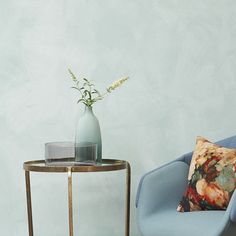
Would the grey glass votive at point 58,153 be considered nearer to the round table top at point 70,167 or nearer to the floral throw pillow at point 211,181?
Answer: the round table top at point 70,167

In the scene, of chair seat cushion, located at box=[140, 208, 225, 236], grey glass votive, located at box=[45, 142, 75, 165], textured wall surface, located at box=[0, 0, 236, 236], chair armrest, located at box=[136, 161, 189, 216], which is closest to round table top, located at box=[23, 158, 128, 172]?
grey glass votive, located at box=[45, 142, 75, 165]

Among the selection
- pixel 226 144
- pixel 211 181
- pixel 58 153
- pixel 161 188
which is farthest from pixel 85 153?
pixel 226 144

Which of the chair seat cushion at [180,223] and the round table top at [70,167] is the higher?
the round table top at [70,167]

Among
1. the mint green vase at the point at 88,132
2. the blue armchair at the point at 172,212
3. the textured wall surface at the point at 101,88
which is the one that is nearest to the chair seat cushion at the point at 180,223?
the blue armchair at the point at 172,212

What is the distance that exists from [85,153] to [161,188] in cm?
39

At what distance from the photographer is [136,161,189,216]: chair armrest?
255cm

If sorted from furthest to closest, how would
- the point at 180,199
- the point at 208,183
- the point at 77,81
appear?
the point at 77,81
the point at 180,199
the point at 208,183

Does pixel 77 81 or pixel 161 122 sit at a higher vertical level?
pixel 77 81

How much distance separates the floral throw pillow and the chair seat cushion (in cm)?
7

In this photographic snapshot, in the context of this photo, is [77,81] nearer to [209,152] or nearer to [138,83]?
[138,83]

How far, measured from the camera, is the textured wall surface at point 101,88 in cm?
318

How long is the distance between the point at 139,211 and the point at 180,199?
0.22m

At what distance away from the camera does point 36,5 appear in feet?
10.5

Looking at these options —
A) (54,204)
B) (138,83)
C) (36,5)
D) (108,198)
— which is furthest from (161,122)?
(36,5)
